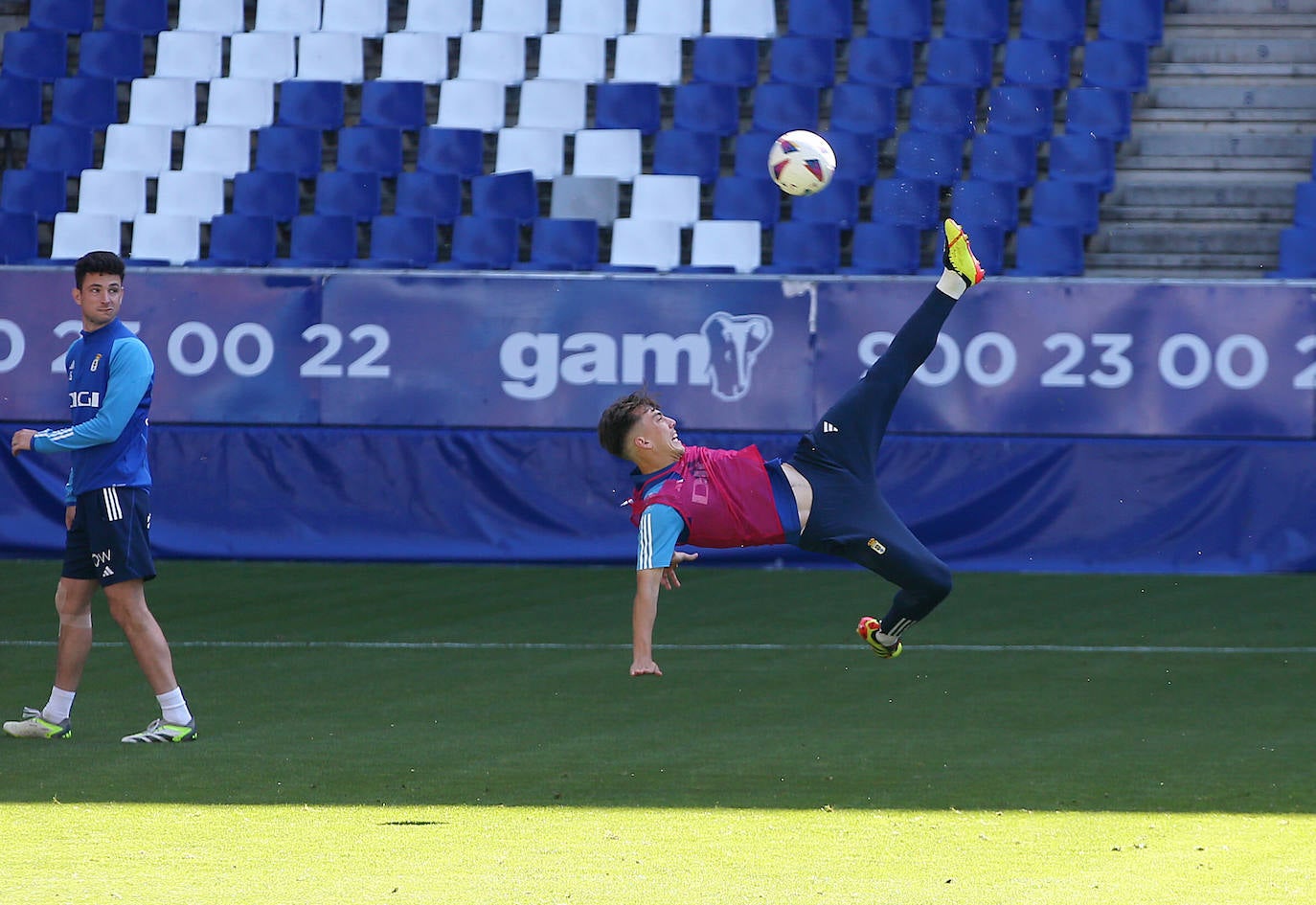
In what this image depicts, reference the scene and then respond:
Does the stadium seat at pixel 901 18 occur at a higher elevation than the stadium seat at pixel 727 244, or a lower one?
higher

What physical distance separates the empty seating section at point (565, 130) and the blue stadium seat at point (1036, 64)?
0.03 metres

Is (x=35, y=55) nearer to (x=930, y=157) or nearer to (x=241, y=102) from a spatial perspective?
(x=241, y=102)

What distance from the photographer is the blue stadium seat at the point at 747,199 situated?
1750 centimetres

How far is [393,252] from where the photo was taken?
1745 centimetres

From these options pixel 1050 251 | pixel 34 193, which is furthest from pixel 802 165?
pixel 34 193

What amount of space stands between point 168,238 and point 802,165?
9.76 m

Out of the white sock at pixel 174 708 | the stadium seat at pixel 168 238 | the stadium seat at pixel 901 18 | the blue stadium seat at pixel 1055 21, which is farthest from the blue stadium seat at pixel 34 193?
the white sock at pixel 174 708

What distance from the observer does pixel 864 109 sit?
18.1 metres

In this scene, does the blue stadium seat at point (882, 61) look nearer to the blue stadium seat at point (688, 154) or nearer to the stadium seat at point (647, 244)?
the blue stadium seat at point (688, 154)

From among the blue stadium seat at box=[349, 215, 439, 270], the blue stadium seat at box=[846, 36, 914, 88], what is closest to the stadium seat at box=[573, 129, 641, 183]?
the blue stadium seat at box=[349, 215, 439, 270]

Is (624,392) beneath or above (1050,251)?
beneath

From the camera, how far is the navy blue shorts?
804cm

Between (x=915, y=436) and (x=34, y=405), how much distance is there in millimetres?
7199

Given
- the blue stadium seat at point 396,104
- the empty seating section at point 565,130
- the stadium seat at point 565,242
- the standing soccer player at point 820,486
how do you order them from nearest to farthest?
1. the standing soccer player at point 820,486
2. the stadium seat at point 565,242
3. the empty seating section at point 565,130
4. the blue stadium seat at point 396,104
